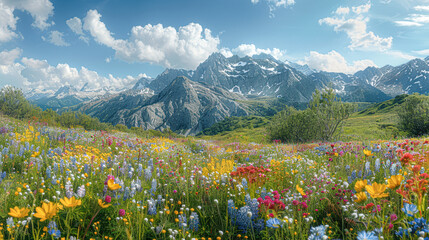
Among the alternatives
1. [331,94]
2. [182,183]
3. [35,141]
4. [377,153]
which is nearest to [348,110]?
[331,94]

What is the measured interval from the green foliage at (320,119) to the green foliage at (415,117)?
406 inches

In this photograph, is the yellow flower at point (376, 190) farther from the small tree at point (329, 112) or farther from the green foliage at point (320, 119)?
the small tree at point (329, 112)

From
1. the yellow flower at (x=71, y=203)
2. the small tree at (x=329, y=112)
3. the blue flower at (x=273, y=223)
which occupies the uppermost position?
the small tree at (x=329, y=112)

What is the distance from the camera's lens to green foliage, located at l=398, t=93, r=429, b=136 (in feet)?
94.7

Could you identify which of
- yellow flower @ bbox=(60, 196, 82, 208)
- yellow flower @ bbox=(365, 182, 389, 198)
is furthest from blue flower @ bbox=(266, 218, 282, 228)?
yellow flower @ bbox=(60, 196, 82, 208)

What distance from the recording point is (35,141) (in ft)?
23.9

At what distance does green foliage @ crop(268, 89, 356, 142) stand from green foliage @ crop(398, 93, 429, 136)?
10314 millimetres

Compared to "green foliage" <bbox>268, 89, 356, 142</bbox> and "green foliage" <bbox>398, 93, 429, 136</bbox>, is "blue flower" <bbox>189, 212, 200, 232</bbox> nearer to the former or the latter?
"green foliage" <bbox>268, 89, 356, 142</bbox>

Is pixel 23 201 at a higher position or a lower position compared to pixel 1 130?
lower

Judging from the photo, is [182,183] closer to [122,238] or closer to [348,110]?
[122,238]

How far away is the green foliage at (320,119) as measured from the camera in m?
29.0

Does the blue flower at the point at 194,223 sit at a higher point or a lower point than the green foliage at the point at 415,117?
lower

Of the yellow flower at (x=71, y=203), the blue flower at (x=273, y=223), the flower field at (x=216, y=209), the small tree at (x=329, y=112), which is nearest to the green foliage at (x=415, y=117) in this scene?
the small tree at (x=329, y=112)

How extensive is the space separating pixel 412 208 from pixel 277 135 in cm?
3937
